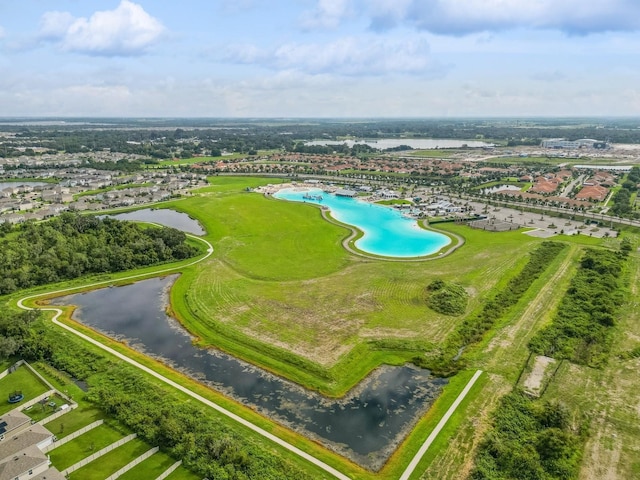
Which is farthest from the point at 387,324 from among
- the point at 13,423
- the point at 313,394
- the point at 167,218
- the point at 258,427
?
the point at 167,218

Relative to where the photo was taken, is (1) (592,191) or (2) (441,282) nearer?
(2) (441,282)

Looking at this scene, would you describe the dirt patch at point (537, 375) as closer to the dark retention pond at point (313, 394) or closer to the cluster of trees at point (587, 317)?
the cluster of trees at point (587, 317)

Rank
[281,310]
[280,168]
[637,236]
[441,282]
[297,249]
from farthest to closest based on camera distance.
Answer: [280,168], [637,236], [297,249], [441,282], [281,310]

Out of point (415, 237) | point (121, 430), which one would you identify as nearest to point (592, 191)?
point (415, 237)

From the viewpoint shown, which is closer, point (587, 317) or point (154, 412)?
point (154, 412)

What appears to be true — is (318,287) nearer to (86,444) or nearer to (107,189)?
(86,444)

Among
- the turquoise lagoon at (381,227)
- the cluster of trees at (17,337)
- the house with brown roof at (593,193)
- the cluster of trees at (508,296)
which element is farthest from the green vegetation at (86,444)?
the house with brown roof at (593,193)

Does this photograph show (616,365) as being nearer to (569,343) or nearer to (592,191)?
(569,343)
